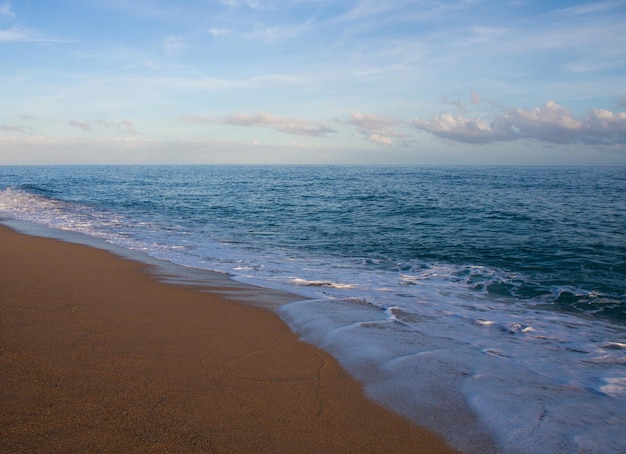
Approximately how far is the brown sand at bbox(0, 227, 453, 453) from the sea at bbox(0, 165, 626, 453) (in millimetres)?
517

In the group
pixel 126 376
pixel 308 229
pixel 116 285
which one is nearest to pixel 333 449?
pixel 126 376

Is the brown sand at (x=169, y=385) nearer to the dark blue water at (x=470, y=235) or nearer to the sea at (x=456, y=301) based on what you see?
the sea at (x=456, y=301)

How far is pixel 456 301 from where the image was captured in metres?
8.15

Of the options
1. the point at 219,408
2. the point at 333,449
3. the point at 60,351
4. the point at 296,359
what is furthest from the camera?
the point at 296,359

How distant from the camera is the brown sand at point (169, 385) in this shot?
3.16 m

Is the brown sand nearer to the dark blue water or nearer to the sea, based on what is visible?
the sea

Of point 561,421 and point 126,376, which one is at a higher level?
point 126,376

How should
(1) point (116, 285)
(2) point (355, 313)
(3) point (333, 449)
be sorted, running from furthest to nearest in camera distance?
(1) point (116, 285), (2) point (355, 313), (3) point (333, 449)

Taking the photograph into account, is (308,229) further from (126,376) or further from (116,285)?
(126,376)

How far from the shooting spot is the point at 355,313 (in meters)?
6.87

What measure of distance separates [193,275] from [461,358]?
612cm

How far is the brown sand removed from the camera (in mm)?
3156

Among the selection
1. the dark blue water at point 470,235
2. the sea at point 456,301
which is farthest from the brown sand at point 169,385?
the dark blue water at point 470,235

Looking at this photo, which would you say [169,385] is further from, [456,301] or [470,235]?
[470,235]
